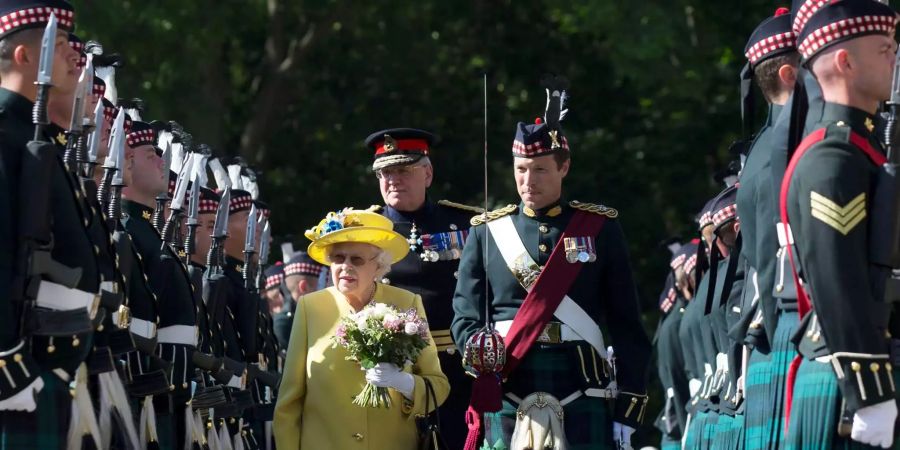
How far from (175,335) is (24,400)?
310 cm

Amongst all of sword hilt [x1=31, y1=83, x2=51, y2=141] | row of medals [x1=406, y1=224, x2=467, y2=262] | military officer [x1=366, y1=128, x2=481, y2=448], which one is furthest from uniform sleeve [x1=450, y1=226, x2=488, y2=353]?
sword hilt [x1=31, y1=83, x2=51, y2=141]

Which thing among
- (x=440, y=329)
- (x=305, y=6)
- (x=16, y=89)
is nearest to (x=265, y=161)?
(x=305, y=6)

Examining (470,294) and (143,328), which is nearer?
(143,328)

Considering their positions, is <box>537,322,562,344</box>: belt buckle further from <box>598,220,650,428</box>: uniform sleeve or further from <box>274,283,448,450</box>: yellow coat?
<box>274,283,448,450</box>: yellow coat

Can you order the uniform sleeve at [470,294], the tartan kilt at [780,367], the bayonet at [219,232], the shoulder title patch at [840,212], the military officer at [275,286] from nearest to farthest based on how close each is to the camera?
the shoulder title patch at [840,212], the tartan kilt at [780,367], the uniform sleeve at [470,294], the bayonet at [219,232], the military officer at [275,286]

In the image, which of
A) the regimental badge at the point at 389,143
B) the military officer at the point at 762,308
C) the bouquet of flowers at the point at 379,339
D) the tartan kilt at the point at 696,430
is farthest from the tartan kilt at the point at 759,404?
the regimental badge at the point at 389,143

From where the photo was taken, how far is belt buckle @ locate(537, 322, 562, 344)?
9734mm

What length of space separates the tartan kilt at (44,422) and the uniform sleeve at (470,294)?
9.39ft

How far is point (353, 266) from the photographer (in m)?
9.50

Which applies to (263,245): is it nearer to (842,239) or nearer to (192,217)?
(192,217)

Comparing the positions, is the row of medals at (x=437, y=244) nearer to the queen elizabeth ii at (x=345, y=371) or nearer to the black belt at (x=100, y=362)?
the queen elizabeth ii at (x=345, y=371)

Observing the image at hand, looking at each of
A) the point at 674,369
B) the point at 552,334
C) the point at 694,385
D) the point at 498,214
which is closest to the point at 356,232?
the point at 498,214

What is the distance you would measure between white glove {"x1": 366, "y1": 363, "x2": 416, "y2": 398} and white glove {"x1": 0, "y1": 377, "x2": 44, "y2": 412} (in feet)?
7.28

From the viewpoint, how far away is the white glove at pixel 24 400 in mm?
7074
